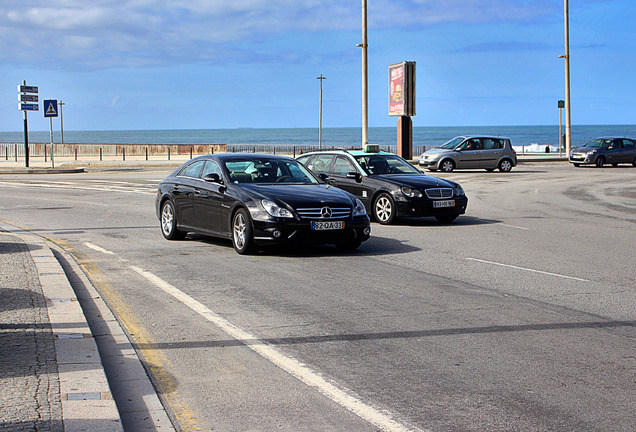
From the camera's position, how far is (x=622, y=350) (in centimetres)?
568

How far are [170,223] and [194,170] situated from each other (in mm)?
982

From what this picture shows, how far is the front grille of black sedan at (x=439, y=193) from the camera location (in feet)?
48.4

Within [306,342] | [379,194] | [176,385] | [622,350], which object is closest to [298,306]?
[306,342]

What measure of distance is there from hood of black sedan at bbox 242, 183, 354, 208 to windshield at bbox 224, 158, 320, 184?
275mm

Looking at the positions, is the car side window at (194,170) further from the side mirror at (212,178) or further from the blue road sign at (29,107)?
the blue road sign at (29,107)

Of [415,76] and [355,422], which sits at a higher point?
[415,76]

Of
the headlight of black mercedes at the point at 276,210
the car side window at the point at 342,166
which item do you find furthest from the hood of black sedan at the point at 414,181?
the headlight of black mercedes at the point at 276,210

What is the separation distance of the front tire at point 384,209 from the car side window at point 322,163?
5.28ft

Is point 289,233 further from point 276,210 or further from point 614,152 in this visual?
point 614,152

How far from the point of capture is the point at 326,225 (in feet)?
34.5

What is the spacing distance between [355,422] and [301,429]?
320 millimetres

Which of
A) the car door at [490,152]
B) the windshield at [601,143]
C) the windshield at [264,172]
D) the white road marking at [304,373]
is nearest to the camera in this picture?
the white road marking at [304,373]

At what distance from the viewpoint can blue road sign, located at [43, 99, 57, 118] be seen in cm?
3750

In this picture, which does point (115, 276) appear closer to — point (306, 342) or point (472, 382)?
point (306, 342)
